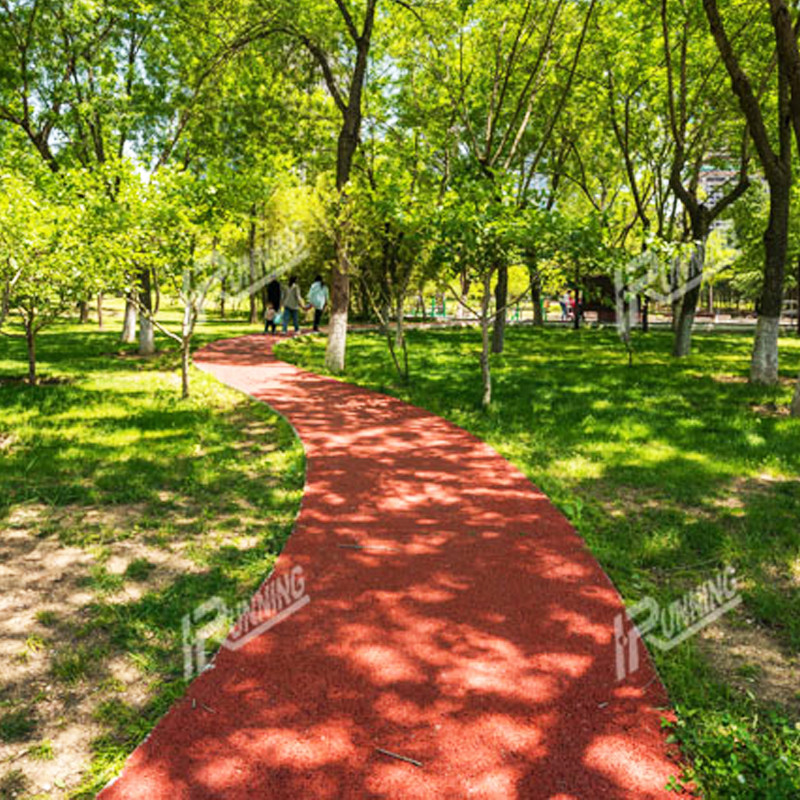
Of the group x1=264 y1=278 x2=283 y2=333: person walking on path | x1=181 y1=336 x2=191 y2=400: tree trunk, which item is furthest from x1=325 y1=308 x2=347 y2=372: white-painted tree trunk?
x1=264 y1=278 x2=283 y2=333: person walking on path

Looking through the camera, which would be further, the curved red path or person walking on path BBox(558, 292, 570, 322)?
person walking on path BBox(558, 292, 570, 322)

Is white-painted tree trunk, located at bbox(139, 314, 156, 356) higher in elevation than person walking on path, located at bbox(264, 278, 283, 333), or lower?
lower

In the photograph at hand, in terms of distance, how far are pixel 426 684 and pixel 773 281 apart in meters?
10.5

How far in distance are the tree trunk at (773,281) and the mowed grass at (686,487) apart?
0.51 m

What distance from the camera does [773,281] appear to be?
10406 mm

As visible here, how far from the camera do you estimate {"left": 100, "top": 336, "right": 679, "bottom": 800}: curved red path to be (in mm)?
2467

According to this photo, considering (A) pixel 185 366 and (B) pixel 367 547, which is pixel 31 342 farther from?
(B) pixel 367 547

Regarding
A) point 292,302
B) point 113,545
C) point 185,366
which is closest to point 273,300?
point 292,302

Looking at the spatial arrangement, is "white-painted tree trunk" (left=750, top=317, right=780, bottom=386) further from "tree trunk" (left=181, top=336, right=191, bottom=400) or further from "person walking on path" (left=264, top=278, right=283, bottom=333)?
"person walking on path" (left=264, top=278, right=283, bottom=333)

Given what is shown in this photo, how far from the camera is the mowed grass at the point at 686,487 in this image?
2.76 m

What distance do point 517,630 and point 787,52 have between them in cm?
881

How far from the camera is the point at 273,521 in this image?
5.11 meters

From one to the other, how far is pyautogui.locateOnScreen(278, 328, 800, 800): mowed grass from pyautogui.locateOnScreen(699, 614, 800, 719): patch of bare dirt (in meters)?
0.01

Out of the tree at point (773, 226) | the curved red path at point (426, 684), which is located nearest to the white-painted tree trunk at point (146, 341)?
the curved red path at point (426, 684)
